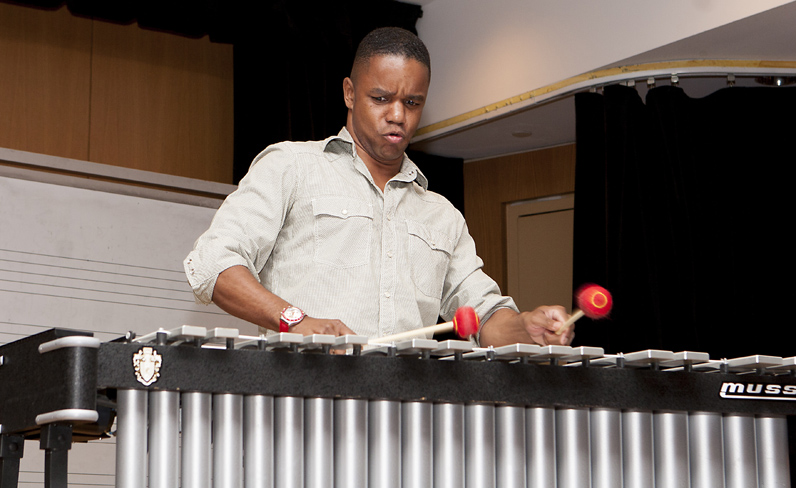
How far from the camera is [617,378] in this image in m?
1.54

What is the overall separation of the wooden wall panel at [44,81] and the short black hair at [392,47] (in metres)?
1.87

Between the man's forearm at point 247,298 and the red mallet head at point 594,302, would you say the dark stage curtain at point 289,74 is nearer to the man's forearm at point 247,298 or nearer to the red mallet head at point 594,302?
the man's forearm at point 247,298

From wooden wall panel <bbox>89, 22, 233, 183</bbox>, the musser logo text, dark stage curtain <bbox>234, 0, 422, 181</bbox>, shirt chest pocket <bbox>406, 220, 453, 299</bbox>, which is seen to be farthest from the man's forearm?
wooden wall panel <bbox>89, 22, 233, 183</bbox>

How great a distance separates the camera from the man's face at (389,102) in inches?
84.0

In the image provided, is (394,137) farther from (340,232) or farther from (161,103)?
(161,103)

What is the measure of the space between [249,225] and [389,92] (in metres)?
0.45

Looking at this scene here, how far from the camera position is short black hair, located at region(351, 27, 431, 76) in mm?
2148

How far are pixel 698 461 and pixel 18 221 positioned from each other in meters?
2.40

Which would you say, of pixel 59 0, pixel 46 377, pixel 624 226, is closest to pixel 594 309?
pixel 46 377

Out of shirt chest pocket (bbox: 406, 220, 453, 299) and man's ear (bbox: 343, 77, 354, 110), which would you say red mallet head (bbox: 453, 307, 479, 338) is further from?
man's ear (bbox: 343, 77, 354, 110)

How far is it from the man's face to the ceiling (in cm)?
151

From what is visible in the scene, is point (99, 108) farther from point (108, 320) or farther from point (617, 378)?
point (617, 378)

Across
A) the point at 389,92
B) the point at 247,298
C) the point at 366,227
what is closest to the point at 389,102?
the point at 389,92

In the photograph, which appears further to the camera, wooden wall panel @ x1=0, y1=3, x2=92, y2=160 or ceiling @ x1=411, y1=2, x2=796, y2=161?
wooden wall panel @ x1=0, y1=3, x2=92, y2=160
